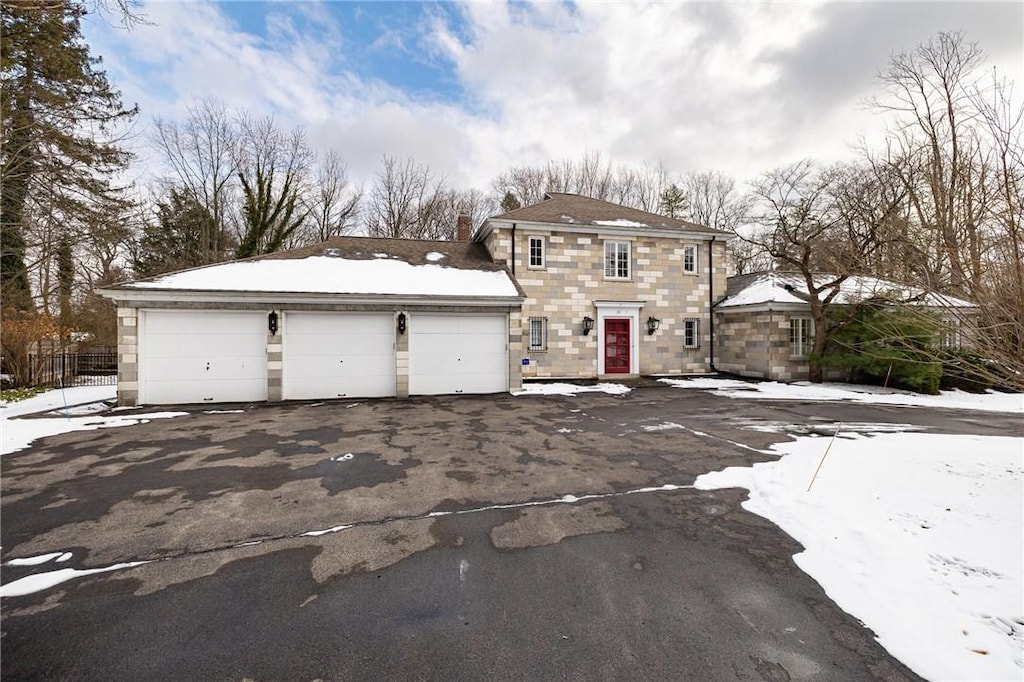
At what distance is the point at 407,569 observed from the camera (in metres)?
3.53

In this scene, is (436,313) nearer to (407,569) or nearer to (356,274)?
(356,274)

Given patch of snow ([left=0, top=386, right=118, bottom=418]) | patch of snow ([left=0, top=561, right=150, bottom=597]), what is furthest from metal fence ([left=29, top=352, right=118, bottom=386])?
patch of snow ([left=0, top=561, right=150, bottom=597])

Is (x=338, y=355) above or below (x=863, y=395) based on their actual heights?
above

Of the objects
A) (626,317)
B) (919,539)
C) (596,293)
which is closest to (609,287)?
(596,293)

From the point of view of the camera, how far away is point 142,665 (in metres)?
2.48

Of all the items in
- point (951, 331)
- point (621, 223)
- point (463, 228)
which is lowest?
point (951, 331)

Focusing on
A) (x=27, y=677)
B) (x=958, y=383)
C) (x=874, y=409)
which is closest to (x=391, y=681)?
(x=27, y=677)

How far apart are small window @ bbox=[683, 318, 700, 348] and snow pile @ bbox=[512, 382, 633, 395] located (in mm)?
4974

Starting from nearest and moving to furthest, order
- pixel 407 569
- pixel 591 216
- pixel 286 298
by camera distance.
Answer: pixel 407 569
pixel 286 298
pixel 591 216

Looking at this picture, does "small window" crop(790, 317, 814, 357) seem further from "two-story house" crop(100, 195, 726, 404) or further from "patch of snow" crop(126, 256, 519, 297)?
"patch of snow" crop(126, 256, 519, 297)

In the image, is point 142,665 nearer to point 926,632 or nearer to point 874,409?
point 926,632

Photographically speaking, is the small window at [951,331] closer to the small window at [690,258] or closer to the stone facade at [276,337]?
the stone facade at [276,337]

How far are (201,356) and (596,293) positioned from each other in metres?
13.4

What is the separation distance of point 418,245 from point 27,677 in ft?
51.2
